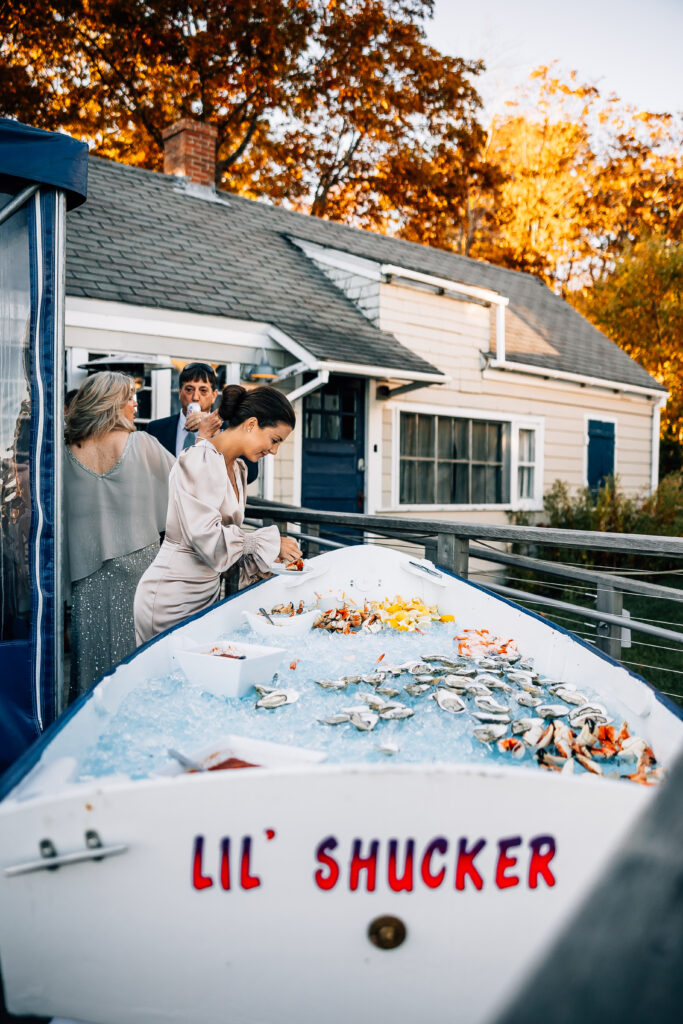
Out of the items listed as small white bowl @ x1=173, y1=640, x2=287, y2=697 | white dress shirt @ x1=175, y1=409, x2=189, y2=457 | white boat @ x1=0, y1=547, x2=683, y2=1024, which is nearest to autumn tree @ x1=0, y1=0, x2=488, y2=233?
white dress shirt @ x1=175, y1=409, x2=189, y2=457

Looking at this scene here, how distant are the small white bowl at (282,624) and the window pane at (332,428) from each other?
5.74 m

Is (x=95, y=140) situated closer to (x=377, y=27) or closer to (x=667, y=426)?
(x=377, y=27)

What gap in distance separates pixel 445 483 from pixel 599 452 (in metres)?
3.58

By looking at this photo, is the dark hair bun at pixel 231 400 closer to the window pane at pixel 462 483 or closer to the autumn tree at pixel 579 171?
the window pane at pixel 462 483

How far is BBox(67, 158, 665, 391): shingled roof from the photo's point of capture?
24.2 feet

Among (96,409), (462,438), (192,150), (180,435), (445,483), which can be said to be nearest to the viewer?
(96,409)

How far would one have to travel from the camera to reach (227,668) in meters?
2.06

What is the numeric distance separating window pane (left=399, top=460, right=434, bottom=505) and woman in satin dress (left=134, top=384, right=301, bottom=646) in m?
6.19

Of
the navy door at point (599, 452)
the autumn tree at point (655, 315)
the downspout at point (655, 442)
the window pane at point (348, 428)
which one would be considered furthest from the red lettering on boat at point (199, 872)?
the autumn tree at point (655, 315)

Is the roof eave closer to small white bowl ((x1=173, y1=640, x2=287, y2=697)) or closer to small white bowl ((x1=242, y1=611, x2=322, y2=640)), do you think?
small white bowl ((x1=242, y1=611, x2=322, y2=640))

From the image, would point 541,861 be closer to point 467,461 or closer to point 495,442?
point 467,461

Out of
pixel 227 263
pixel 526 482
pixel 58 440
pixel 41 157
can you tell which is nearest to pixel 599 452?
pixel 526 482

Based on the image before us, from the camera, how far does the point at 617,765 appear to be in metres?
1.61

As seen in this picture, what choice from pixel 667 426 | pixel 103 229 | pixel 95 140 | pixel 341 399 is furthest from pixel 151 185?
pixel 667 426
